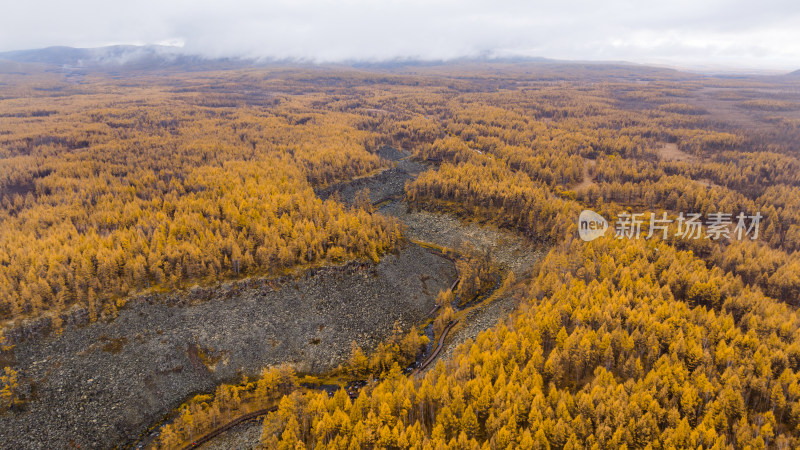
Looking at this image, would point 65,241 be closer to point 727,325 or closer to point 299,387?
point 299,387

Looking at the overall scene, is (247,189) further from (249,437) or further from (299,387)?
(249,437)

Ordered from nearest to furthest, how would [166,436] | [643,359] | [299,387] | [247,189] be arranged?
[166,436]
[643,359]
[299,387]
[247,189]

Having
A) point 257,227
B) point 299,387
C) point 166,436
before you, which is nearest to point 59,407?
point 166,436

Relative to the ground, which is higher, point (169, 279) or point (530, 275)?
point (169, 279)

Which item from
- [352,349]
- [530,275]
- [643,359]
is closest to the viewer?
[643,359]

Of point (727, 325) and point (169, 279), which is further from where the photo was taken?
point (169, 279)

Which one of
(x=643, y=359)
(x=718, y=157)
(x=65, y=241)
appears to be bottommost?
(x=643, y=359)

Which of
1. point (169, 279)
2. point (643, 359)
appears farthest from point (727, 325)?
point (169, 279)
